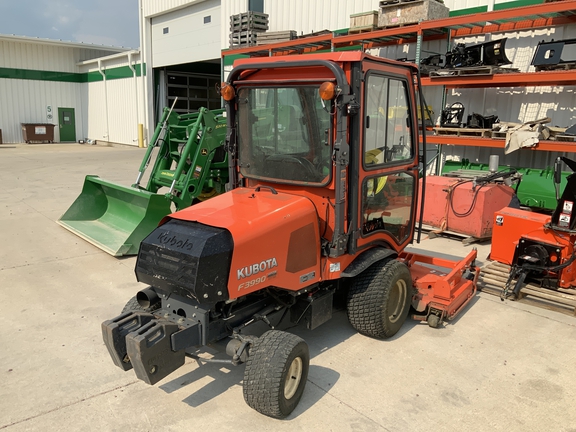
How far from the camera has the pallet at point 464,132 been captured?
8.54m

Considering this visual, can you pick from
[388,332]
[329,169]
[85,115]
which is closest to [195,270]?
[329,169]

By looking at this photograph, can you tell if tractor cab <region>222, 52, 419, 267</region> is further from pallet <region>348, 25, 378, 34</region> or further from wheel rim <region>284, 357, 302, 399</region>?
pallet <region>348, 25, 378, 34</region>

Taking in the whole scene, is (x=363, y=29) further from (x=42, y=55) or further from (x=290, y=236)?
(x=42, y=55)

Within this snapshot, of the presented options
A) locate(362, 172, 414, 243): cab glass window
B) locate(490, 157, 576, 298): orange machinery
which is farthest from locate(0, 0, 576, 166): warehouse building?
locate(362, 172, 414, 243): cab glass window

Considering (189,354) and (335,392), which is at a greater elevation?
(189,354)

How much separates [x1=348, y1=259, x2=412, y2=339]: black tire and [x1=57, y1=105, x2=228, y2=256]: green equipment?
3.36 meters

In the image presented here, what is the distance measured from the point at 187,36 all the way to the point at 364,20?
10402 millimetres

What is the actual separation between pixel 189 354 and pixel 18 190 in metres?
9.20

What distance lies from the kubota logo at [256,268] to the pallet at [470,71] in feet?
22.1

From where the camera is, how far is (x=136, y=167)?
1502 centimetres

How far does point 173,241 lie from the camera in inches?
125

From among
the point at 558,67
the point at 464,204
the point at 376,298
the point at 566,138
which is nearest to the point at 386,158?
the point at 376,298

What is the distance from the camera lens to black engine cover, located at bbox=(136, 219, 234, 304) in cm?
298

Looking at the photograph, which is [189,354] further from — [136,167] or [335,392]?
[136,167]
